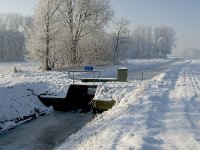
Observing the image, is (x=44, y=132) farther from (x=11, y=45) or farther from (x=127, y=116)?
(x=11, y=45)

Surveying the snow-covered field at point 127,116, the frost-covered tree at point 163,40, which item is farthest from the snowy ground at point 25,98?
the frost-covered tree at point 163,40

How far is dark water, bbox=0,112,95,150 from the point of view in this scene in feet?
51.7

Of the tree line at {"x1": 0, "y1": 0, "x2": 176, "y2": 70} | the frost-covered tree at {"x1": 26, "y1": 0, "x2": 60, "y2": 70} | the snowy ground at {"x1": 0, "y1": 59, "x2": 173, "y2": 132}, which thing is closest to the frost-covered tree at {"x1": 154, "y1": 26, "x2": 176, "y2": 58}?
the tree line at {"x1": 0, "y1": 0, "x2": 176, "y2": 70}

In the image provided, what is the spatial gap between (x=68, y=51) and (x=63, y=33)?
2740 mm

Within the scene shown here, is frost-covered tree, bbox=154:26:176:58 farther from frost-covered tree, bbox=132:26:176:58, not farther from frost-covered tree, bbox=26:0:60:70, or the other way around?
frost-covered tree, bbox=26:0:60:70

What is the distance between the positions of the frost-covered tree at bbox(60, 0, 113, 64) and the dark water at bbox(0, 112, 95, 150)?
27988 mm

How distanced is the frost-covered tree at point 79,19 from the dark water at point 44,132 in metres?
28.0

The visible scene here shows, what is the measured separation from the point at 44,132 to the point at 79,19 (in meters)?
35.9

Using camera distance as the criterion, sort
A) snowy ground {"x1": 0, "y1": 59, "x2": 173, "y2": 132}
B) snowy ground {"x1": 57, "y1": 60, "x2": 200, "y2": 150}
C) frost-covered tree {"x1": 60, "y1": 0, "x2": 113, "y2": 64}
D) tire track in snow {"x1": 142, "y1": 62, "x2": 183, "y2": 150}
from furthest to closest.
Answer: frost-covered tree {"x1": 60, "y1": 0, "x2": 113, "y2": 64}
snowy ground {"x1": 0, "y1": 59, "x2": 173, "y2": 132}
tire track in snow {"x1": 142, "y1": 62, "x2": 183, "y2": 150}
snowy ground {"x1": 57, "y1": 60, "x2": 200, "y2": 150}

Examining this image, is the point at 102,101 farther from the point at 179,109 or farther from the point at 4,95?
the point at 179,109

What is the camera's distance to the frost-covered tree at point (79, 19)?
51219mm

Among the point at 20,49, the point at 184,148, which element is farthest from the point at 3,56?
the point at 184,148

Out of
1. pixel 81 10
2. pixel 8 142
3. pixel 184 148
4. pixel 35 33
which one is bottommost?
pixel 8 142

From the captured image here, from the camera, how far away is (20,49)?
126812 mm
